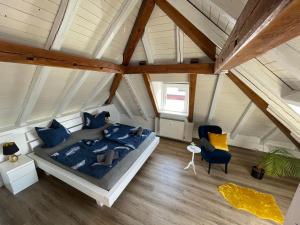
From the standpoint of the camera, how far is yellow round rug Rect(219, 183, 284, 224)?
2.37 meters

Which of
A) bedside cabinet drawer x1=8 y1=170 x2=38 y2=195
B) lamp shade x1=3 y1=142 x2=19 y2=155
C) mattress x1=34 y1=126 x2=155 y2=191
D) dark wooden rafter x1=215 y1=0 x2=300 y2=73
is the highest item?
dark wooden rafter x1=215 y1=0 x2=300 y2=73

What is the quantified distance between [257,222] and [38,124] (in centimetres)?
437

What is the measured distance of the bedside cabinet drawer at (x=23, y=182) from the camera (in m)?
2.56

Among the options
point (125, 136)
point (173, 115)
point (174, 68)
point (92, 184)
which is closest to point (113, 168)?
point (92, 184)

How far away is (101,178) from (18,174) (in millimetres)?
1547

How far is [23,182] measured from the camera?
2.67 m

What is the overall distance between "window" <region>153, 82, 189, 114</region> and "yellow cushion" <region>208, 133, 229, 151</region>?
1.36 m

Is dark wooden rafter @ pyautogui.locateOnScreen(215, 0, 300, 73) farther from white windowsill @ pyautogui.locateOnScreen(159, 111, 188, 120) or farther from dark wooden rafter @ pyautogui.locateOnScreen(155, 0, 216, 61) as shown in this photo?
white windowsill @ pyautogui.locateOnScreen(159, 111, 188, 120)

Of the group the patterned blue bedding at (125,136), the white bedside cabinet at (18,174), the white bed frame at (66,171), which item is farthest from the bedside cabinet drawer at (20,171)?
the patterned blue bedding at (125,136)

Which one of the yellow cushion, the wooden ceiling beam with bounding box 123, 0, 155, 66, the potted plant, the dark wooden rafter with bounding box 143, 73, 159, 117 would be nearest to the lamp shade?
the wooden ceiling beam with bounding box 123, 0, 155, 66

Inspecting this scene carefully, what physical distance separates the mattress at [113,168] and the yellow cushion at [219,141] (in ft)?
4.70

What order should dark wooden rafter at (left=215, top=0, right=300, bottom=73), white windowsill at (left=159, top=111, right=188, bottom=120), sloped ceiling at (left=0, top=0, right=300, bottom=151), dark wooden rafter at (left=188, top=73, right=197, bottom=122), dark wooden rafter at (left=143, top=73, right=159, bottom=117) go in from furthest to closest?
1. white windowsill at (left=159, top=111, right=188, bottom=120)
2. dark wooden rafter at (left=143, top=73, right=159, bottom=117)
3. dark wooden rafter at (left=188, top=73, right=197, bottom=122)
4. sloped ceiling at (left=0, top=0, right=300, bottom=151)
5. dark wooden rafter at (left=215, top=0, right=300, bottom=73)

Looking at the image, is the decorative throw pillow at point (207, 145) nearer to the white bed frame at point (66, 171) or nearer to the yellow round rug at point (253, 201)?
the yellow round rug at point (253, 201)

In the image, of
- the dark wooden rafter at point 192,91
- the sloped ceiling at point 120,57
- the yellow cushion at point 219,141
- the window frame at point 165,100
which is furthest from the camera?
the window frame at point 165,100
